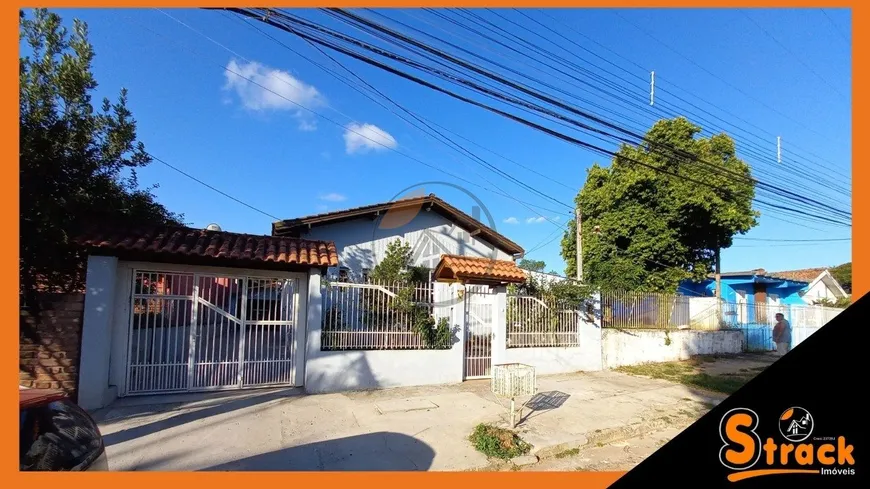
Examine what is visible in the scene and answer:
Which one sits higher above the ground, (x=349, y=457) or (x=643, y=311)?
(x=643, y=311)

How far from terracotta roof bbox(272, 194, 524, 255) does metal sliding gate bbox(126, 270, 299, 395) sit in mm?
4068

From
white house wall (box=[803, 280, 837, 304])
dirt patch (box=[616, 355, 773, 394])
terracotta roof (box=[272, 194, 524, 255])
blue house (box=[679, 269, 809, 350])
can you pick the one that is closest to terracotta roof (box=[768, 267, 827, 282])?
white house wall (box=[803, 280, 837, 304])

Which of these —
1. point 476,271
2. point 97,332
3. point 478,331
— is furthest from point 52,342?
point 478,331

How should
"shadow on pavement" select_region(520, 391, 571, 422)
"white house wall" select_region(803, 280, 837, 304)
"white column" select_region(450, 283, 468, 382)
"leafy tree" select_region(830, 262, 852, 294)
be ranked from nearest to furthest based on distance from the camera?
"shadow on pavement" select_region(520, 391, 571, 422), "white column" select_region(450, 283, 468, 382), "white house wall" select_region(803, 280, 837, 304), "leafy tree" select_region(830, 262, 852, 294)

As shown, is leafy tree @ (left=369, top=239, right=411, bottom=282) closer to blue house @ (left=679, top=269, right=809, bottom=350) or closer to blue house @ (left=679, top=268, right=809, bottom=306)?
blue house @ (left=679, top=269, right=809, bottom=350)

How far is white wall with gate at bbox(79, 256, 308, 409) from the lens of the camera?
5.82 meters

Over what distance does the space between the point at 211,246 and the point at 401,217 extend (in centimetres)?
663

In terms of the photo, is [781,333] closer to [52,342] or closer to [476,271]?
[476,271]

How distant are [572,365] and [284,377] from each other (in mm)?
6771

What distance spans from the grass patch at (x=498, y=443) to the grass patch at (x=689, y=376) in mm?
5899

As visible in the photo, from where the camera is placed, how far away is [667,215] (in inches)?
639

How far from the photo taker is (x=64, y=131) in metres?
5.59

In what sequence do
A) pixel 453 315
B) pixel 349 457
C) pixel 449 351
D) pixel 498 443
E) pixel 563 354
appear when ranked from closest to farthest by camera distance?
pixel 349 457
pixel 498 443
pixel 449 351
pixel 453 315
pixel 563 354

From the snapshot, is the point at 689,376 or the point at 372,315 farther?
the point at 689,376
